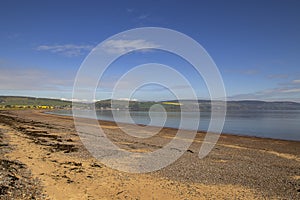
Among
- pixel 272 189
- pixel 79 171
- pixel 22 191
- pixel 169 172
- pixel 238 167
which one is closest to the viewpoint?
pixel 22 191

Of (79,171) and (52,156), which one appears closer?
(79,171)

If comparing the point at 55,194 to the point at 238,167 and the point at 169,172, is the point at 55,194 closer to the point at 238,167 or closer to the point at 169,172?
the point at 169,172

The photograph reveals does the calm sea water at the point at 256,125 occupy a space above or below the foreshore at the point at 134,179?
below

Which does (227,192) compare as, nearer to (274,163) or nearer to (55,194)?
(55,194)

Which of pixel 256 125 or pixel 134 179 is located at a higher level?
pixel 134 179

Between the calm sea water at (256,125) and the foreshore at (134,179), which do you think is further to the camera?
the calm sea water at (256,125)

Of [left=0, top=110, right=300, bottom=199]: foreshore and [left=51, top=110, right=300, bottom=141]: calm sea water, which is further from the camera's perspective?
[left=51, top=110, right=300, bottom=141]: calm sea water

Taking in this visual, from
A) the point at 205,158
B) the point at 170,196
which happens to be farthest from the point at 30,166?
the point at 205,158

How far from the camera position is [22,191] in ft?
28.5

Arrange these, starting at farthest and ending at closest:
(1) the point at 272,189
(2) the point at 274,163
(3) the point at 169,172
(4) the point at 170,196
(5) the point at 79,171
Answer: (2) the point at 274,163, (3) the point at 169,172, (5) the point at 79,171, (1) the point at 272,189, (4) the point at 170,196

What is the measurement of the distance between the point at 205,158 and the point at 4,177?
40.4 ft

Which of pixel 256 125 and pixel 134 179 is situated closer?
pixel 134 179

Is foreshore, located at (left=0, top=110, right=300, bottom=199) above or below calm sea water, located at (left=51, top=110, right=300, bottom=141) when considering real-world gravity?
above

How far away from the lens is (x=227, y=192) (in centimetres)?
1030
